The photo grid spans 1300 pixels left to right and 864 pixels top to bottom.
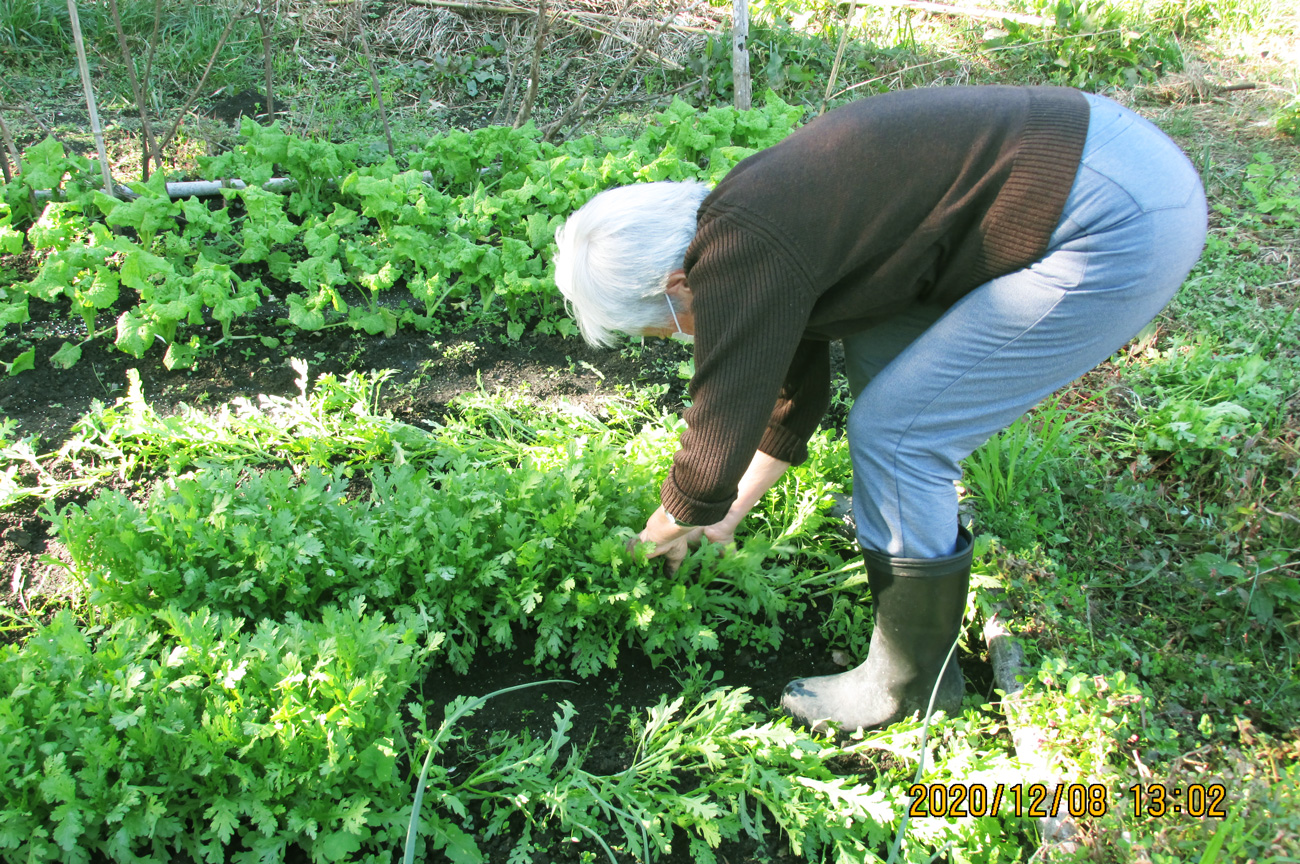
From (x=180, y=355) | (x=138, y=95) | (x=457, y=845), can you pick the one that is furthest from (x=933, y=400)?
(x=138, y=95)

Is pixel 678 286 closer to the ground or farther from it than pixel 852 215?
closer to the ground

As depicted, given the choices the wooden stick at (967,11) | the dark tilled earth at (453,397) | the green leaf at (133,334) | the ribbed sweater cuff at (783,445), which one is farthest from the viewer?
the wooden stick at (967,11)

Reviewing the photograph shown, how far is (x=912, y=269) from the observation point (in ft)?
6.10

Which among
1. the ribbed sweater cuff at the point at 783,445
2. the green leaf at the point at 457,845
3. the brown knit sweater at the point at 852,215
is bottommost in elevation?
the green leaf at the point at 457,845

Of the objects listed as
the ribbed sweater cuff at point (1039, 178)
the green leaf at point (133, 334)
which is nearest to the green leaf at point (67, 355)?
the green leaf at point (133, 334)

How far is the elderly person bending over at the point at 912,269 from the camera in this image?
1.74 meters

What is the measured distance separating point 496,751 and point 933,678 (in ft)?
3.54

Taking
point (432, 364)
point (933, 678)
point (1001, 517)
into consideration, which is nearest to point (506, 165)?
point (432, 364)

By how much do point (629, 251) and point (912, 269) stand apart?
23.1 inches

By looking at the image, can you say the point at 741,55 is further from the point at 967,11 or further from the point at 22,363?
the point at 22,363

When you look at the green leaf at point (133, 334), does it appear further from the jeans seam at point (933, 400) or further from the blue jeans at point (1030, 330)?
the jeans seam at point (933, 400)

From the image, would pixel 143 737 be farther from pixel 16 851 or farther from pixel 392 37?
pixel 392 37

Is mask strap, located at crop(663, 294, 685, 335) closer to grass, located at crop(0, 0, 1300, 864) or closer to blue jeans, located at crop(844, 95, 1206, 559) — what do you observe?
blue jeans, located at crop(844, 95, 1206, 559)

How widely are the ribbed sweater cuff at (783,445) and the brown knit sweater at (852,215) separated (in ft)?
1.79
